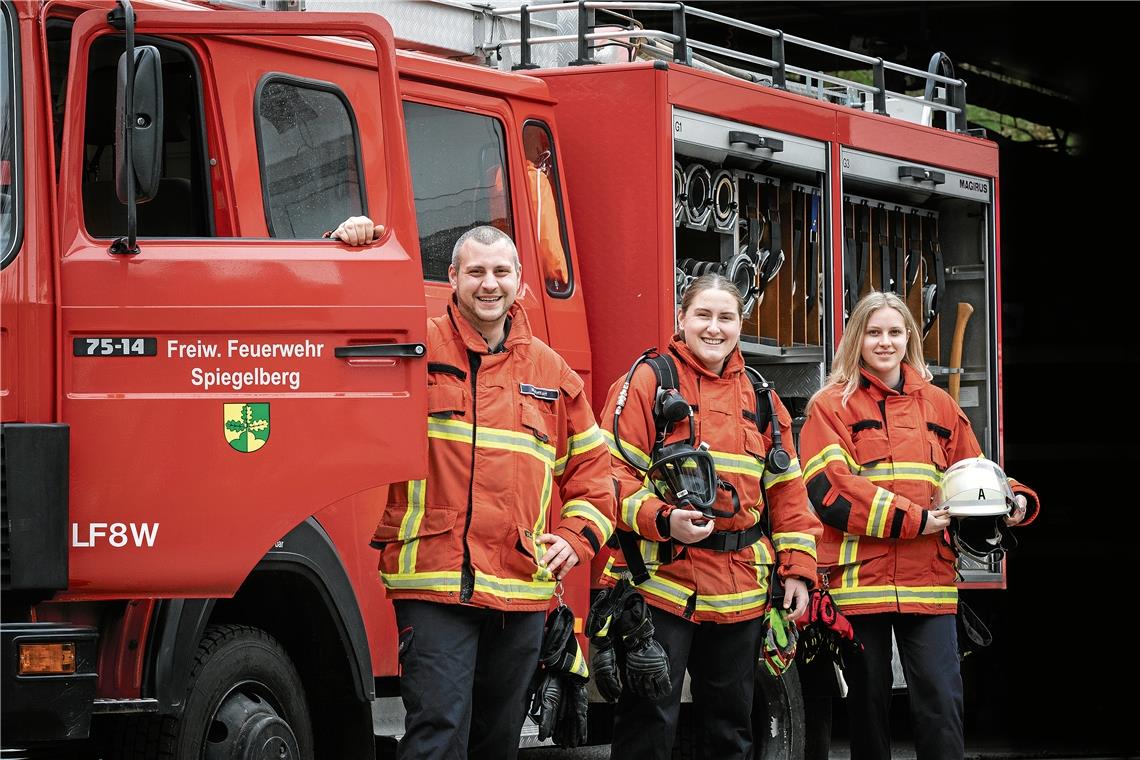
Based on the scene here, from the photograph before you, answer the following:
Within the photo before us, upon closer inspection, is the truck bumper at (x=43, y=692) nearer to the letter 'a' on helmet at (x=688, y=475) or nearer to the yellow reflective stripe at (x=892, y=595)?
the letter 'a' on helmet at (x=688, y=475)

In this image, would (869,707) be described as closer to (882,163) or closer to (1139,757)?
(882,163)

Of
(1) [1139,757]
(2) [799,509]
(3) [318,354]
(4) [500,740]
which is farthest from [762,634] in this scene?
(1) [1139,757]

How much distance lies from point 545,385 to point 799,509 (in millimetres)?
1153

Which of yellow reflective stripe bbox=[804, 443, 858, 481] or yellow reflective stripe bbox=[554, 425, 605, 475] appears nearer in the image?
yellow reflective stripe bbox=[554, 425, 605, 475]

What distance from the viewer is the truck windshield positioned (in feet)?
15.3

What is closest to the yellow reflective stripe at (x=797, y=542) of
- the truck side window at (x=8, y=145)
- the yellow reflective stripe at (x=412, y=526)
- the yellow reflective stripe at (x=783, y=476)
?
the yellow reflective stripe at (x=783, y=476)

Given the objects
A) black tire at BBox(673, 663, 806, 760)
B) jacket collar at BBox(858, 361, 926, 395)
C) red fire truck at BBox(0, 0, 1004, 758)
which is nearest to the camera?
red fire truck at BBox(0, 0, 1004, 758)

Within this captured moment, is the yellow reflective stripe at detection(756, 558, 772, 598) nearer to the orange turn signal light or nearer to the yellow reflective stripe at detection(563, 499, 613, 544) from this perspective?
the yellow reflective stripe at detection(563, 499, 613, 544)

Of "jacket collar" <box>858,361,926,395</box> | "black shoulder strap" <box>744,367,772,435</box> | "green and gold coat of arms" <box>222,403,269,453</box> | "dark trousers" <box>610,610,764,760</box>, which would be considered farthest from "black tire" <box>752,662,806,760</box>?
"green and gold coat of arms" <box>222,403,269,453</box>

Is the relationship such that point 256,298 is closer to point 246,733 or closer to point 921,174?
point 246,733

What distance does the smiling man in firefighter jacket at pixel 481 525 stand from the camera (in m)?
4.68

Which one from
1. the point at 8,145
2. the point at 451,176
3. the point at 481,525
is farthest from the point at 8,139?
the point at 451,176

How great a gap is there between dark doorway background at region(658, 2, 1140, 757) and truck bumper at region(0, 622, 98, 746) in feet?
39.0

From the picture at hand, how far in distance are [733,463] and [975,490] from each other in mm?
986
